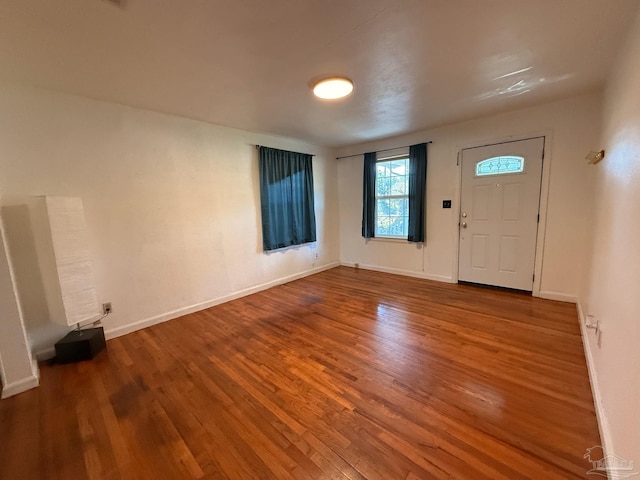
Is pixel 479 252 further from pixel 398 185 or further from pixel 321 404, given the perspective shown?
pixel 321 404

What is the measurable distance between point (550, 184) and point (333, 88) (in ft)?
9.39

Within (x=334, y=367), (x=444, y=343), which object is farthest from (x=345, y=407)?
(x=444, y=343)

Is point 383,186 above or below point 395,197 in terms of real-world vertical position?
above

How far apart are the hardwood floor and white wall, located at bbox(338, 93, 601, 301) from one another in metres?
0.76

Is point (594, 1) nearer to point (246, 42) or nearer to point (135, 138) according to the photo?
point (246, 42)

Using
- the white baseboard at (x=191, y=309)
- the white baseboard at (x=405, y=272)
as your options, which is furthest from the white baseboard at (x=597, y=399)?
the white baseboard at (x=191, y=309)

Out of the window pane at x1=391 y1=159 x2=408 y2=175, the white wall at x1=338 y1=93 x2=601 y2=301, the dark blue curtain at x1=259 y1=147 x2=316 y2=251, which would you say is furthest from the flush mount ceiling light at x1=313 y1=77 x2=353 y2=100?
the window pane at x1=391 y1=159 x2=408 y2=175

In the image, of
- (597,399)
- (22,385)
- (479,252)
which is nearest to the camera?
(597,399)

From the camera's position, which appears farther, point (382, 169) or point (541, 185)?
point (382, 169)

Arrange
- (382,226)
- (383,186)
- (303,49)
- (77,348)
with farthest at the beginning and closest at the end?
(382,226) → (383,186) → (77,348) → (303,49)

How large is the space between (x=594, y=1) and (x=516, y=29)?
1.14 feet

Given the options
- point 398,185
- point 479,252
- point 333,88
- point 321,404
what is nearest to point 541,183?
point 479,252

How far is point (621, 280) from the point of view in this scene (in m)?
1.33

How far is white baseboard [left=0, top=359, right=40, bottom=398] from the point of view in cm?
186
